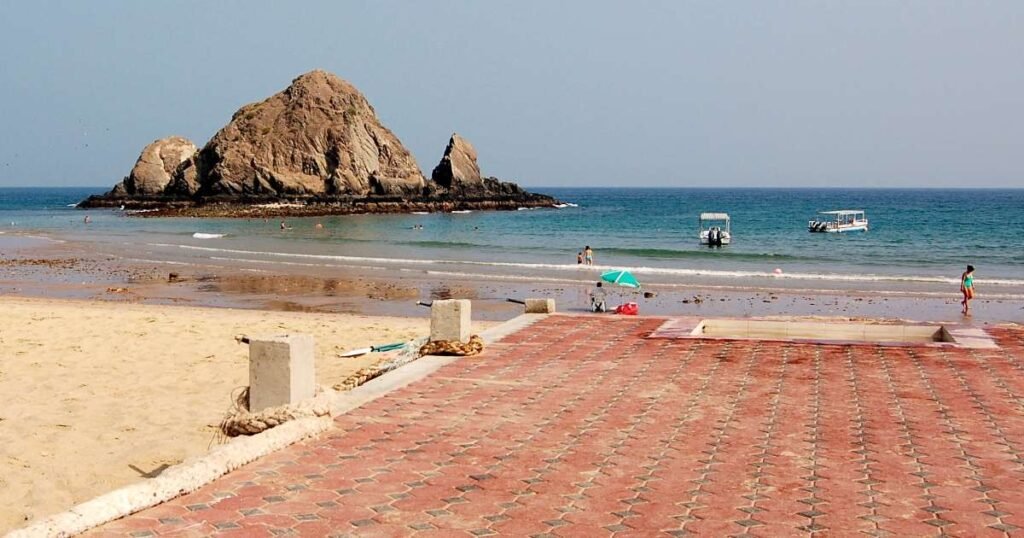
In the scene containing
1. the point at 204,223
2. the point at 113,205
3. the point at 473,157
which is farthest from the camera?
the point at 473,157

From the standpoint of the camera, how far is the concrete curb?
5140 millimetres

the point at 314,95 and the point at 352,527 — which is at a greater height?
the point at 314,95

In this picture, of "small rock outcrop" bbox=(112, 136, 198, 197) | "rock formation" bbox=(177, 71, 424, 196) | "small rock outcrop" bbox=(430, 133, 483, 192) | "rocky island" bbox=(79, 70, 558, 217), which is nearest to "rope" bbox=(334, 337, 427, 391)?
"rocky island" bbox=(79, 70, 558, 217)

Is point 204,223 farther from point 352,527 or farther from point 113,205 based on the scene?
point 352,527

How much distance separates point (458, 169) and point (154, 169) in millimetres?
39094

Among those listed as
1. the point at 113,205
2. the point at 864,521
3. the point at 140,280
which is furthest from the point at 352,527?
the point at 113,205

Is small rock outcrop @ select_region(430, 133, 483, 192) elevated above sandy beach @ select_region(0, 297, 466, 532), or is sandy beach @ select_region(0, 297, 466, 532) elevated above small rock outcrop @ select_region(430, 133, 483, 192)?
small rock outcrop @ select_region(430, 133, 483, 192)

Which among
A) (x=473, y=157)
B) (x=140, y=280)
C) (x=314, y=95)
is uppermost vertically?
(x=314, y=95)

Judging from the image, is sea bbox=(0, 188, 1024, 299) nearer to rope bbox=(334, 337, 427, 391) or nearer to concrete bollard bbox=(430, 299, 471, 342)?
concrete bollard bbox=(430, 299, 471, 342)

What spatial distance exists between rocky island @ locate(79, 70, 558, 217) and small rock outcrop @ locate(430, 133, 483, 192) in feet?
0.45

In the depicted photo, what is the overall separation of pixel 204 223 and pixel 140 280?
144ft

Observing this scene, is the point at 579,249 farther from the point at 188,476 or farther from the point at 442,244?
the point at 188,476

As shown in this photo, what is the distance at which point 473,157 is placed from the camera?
120688 millimetres

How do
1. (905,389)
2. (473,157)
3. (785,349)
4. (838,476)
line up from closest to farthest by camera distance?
(838,476) < (905,389) < (785,349) < (473,157)
